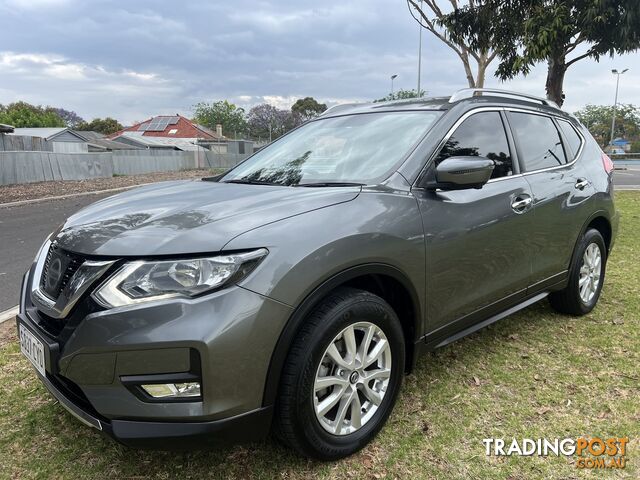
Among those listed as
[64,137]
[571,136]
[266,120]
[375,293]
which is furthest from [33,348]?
[266,120]

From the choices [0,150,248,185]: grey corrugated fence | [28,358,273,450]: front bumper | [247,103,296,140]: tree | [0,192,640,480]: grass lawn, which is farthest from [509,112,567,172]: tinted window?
[247,103,296,140]: tree

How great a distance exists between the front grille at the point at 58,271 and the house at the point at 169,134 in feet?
192

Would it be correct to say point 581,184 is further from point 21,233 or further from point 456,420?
point 21,233

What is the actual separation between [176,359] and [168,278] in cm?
29

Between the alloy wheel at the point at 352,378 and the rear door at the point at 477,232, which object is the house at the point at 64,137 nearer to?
the rear door at the point at 477,232

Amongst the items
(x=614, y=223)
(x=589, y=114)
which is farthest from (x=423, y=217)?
(x=589, y=114)

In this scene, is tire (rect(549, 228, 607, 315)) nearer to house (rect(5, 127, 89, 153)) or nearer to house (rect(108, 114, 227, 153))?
house (rect(5, 127, 89, 153))

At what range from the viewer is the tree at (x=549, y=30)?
710 centimetres

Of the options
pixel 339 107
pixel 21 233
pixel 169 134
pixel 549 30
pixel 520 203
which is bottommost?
pixel 21 233

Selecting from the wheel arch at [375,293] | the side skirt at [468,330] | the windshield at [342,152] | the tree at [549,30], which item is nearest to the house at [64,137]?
the tree at [549,30]

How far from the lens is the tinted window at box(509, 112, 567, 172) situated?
335 centimetres

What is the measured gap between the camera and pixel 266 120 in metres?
91.9

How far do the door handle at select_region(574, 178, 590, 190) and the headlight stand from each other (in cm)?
289

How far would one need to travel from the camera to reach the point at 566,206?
3.53 m
